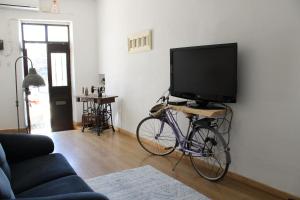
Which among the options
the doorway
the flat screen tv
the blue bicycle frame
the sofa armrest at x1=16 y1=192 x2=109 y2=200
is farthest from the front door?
the sofa armrest at x1=16 y1=192 x2=109 y2=200

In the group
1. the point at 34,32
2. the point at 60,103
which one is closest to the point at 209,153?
the point at 60,103

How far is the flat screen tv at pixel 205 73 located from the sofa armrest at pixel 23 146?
1.92m

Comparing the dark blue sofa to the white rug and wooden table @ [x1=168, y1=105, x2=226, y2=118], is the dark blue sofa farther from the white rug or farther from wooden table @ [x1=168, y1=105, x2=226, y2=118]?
wooden table @ [x1=168, y1=105, x2=226, y2=118]

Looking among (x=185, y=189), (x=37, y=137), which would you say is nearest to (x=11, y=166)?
(x=37, y=137)

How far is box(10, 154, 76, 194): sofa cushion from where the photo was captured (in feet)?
6.97

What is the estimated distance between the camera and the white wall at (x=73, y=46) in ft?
19.0

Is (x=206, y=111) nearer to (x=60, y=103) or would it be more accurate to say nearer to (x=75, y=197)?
(x=75, y=197)

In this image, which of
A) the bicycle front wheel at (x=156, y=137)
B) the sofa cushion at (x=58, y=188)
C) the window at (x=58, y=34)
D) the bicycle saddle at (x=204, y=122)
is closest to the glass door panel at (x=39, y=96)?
the window at (x=58, y=34)

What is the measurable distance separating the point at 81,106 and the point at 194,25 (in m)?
3.98

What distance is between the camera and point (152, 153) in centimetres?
434

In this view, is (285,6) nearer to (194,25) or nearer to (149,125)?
(194,25)

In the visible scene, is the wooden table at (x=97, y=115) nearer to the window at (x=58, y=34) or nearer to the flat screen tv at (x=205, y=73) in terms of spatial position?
the window at (x=58, y=34)

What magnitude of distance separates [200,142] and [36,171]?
2177 millimetres

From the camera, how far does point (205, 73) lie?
3.42m
